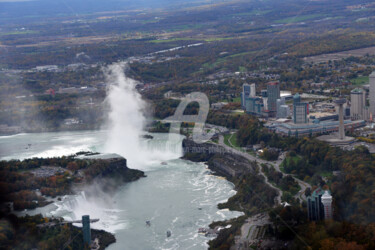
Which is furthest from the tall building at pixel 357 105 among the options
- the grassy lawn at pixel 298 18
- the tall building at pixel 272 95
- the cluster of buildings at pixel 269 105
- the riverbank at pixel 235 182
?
the grassy lawn at pixel 298 18

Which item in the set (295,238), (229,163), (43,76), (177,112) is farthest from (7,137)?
(295,238)

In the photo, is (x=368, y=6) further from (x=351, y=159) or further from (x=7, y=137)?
(x=351, y=159)

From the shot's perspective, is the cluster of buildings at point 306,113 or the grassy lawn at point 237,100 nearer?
the cluster of buildings at point 306,113

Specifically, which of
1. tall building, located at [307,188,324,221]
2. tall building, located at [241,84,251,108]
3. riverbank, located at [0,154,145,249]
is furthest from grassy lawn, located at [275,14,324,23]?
tall building, located at [307,188,324,221]

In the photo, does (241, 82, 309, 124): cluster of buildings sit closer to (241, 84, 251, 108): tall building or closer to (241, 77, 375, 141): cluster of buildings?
(241, 77, 375, 141): cluster of buildings

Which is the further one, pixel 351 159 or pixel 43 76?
pixel 43 76

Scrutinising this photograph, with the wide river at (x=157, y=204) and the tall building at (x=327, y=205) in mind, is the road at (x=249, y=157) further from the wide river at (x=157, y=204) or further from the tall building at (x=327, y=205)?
the tall building at (x=327, y=205)
